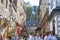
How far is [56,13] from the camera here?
2855 cm

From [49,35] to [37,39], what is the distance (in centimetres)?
477

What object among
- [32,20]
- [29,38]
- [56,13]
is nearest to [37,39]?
[29,38]

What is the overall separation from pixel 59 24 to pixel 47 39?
847 cm

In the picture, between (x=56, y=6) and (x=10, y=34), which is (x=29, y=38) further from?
(x=56, y=6)

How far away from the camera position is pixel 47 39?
19.7 meters

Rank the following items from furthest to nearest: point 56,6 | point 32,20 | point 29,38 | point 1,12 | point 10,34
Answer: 1. point 32,20
2. point 56,6
3. point 29,38
4. point 10,34
5. point 1,12

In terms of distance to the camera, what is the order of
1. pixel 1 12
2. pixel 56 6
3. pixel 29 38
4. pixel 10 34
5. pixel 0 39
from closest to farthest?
pixel 0 39 < pixel 1 12 < pixel 10 34 < pixel 29 38 < pixel 56 6

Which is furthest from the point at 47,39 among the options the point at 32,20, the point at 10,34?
the point at 32,20

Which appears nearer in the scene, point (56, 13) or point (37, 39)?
point (37, 39)

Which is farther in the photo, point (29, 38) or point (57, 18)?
point (57, 18)

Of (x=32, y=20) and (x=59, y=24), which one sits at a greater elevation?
(x=59, y=24)

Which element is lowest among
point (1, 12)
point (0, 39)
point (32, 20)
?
point (32, 20)

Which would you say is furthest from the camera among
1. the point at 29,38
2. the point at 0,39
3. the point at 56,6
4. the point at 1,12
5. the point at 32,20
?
the point at 32,20

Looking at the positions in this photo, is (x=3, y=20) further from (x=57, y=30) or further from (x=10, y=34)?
(x=57, y=30)
